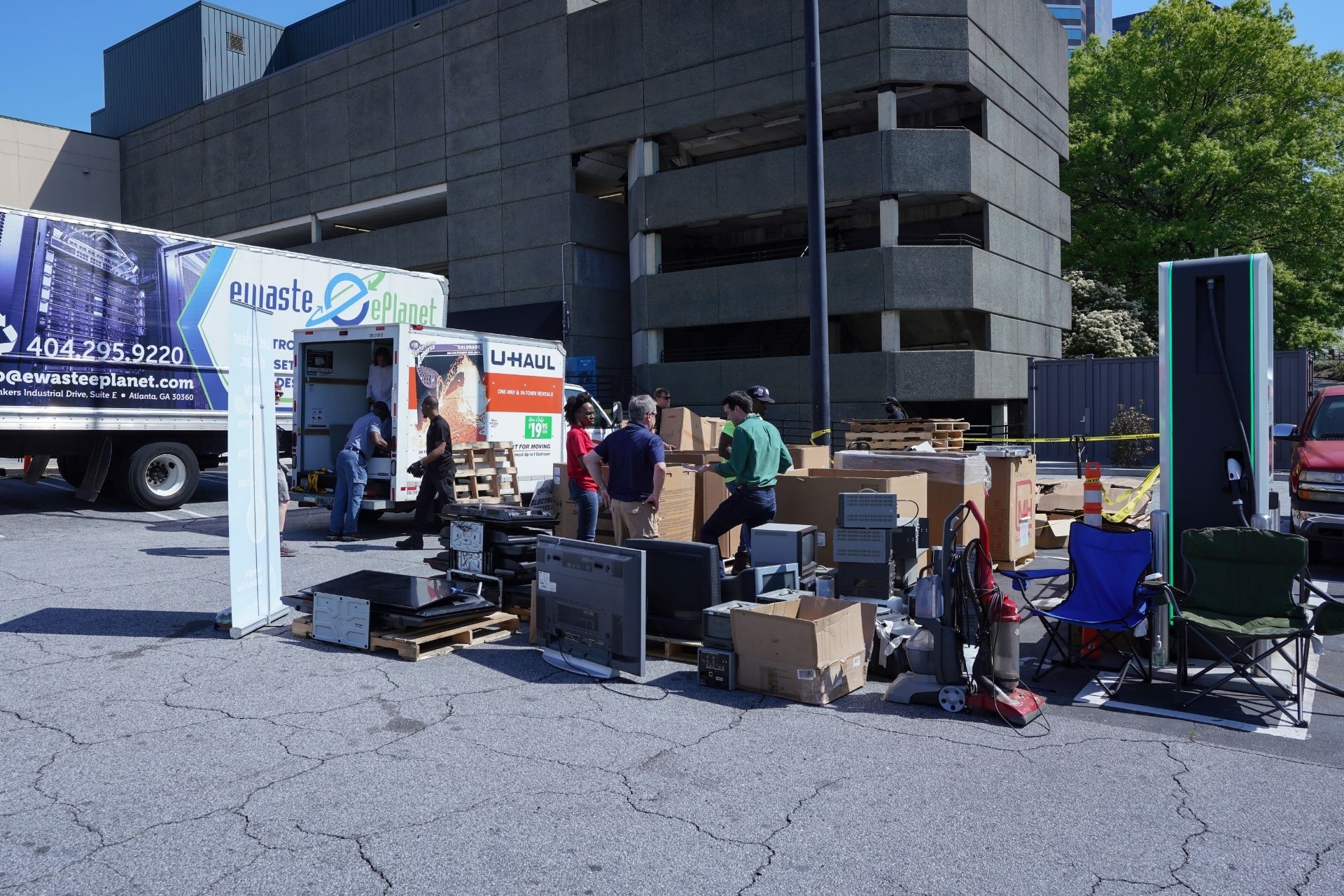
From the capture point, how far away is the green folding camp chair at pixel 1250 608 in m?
5.77

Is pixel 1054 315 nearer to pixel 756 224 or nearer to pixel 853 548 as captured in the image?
pixel 756 224

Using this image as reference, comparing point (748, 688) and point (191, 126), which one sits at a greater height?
point (191, 126)

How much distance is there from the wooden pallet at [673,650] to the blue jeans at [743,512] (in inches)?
63.5

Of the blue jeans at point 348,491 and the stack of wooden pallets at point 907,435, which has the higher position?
the stack of wooden pallets at point 907,435

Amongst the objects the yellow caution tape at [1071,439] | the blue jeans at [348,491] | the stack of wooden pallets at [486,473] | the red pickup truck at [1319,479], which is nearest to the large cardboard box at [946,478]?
the yellow caution tape at [1071,439]

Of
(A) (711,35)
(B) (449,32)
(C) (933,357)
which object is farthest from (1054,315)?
(B) (449,32)

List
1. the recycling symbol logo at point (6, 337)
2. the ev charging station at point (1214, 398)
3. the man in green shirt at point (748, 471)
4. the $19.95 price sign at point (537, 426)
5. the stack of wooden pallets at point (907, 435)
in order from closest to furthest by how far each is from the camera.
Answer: the ev charging station at point (1214, 398) < the man in green shirt at point (748, 471) < the recycling symbol logo at point (6, 337) < the stack of wooden pallets at point (907, 435) < the $19.95 price sign at point (537, 426)

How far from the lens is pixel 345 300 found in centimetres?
1587

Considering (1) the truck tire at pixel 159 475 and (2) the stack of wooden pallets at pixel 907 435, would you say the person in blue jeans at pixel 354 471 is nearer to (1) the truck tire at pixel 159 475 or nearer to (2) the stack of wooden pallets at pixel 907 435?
(1) the truck tire at pixel 159 475

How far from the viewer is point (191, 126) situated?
3869 centimetres

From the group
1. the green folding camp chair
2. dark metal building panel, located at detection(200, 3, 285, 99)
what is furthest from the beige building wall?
the green folding camp chair

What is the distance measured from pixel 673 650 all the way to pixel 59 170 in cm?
4364

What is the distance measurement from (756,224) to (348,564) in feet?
71.8

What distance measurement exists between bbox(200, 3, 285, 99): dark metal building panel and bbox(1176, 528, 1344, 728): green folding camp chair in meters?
40.0
